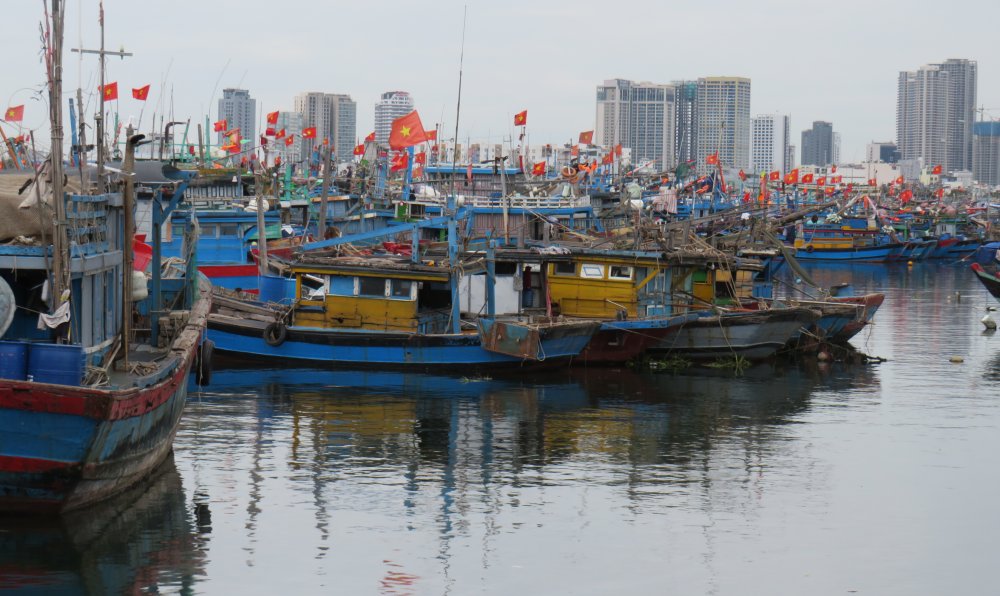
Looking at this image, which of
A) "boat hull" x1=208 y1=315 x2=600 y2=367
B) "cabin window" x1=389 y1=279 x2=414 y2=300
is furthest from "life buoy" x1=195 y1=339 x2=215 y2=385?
"cabin window" x1=389 y1=279 x2=414 y2=300

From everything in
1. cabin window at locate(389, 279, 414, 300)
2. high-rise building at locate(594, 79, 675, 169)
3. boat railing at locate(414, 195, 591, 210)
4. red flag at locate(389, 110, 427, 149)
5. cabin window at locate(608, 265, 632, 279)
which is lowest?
cabin window at locate(389, 279, 414, 300)

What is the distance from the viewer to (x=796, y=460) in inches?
840

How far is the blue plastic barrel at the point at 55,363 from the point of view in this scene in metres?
14.0

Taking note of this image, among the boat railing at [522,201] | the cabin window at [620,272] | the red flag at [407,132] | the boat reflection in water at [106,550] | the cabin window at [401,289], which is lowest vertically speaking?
the boat reflection in water at [106,550]

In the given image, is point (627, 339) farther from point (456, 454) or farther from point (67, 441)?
point (67, 441)

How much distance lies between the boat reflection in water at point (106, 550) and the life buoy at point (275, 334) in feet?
39.7

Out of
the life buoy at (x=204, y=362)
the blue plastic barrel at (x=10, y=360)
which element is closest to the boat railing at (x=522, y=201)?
the life buoy at (x=204, y=362)

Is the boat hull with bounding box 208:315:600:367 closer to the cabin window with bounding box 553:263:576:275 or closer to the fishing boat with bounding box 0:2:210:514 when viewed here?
the cabin window with bounding box 553:263:576:275

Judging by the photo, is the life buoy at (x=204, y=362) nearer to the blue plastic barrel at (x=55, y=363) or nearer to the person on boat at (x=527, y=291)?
the blue plastic barrel at (x=55, y=363)

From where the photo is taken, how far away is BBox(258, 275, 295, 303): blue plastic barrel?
33.3 meters

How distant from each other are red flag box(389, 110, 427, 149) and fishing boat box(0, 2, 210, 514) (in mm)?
23362

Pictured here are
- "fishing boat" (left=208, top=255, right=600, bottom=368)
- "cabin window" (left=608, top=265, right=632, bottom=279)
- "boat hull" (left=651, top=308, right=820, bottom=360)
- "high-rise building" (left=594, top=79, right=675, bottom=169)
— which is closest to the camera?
"fishing boat" (left=208, top=255, right=600, bottom=368)

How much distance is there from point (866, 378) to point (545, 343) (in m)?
8.36

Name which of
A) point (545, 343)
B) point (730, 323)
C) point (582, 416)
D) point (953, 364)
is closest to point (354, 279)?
point (545, 343)
